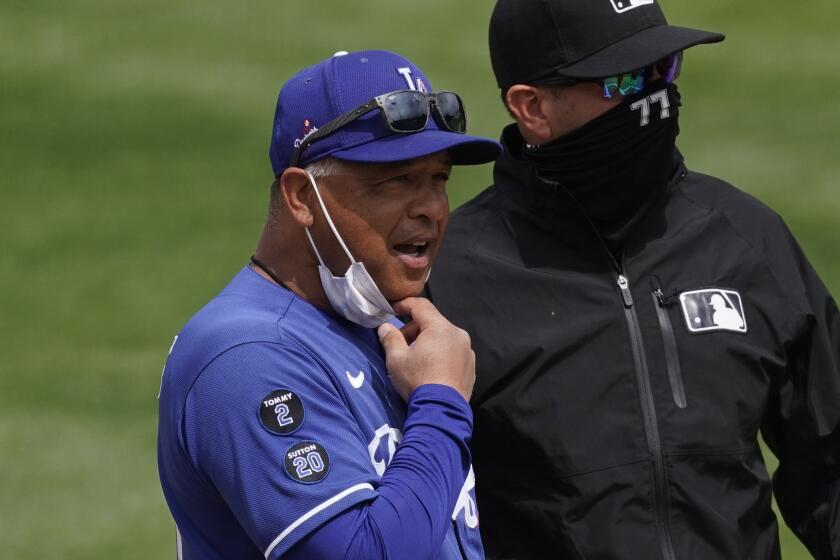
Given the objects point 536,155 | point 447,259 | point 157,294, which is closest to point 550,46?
point 536,155

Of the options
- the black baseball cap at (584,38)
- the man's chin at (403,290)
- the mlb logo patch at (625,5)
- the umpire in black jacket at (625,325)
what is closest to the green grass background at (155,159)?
the umpire in black jacket at (625,325)

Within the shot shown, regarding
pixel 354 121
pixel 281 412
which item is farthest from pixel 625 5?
pixel 281 412

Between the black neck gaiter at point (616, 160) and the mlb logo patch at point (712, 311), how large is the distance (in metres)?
0.22

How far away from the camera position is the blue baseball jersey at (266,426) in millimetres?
2621

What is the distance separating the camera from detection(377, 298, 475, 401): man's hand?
288 cm

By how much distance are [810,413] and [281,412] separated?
1502mm

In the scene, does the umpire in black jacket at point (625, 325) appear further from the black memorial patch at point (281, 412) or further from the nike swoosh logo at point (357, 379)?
the black memorial patch at point (281, 412)

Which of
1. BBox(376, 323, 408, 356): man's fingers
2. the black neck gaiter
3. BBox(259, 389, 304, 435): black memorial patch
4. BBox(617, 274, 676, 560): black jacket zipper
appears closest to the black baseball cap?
the black neck gaiter

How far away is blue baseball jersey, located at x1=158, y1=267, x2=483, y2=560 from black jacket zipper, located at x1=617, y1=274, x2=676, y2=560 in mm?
657

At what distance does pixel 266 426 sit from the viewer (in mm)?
2646

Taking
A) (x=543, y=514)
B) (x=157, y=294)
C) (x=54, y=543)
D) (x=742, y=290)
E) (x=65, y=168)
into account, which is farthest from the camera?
(x=65, y=168)

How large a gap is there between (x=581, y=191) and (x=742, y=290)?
45cm

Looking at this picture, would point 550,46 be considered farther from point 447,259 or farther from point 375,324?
point 375,324

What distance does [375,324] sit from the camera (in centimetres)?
302
